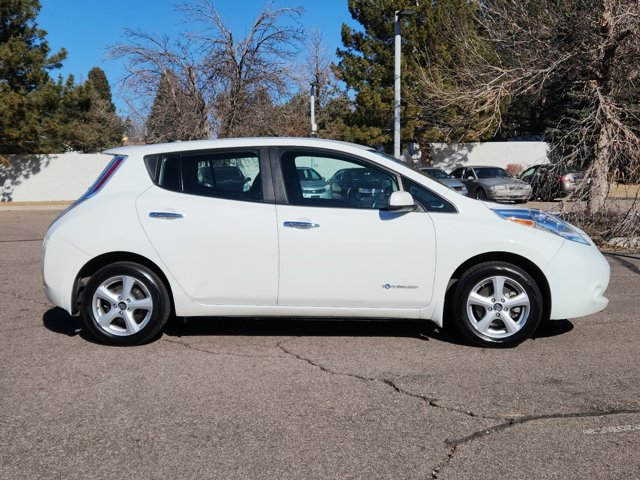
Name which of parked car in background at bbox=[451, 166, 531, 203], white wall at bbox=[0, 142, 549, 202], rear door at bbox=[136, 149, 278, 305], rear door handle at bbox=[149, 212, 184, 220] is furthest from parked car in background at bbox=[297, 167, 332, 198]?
white wall at bbox=[0, 142, 549, 202]

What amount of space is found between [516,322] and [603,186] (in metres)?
8.37

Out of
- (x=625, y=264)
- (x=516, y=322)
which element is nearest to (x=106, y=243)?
(x=516, y=322)

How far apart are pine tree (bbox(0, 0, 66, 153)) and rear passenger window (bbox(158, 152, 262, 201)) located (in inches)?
853

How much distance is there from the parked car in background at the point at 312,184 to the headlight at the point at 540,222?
1.48m

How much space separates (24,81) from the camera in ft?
86.2

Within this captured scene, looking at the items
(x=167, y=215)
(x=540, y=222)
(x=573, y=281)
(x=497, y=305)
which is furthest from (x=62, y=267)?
(x=573, y=281)

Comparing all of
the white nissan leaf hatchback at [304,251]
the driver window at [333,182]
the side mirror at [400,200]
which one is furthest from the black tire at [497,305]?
the driver window at [333,182]

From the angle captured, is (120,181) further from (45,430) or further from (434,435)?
(434,435)

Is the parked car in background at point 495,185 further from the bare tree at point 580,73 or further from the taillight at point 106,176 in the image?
the taillight at point 106,176

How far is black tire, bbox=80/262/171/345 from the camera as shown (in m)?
5.52

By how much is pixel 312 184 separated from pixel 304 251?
609 millimetres

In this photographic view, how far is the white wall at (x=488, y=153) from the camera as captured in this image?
33.9m

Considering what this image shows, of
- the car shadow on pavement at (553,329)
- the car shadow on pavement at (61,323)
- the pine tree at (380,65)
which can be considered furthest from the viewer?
the pine tree at (380,65)

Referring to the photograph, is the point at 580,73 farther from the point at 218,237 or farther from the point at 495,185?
the point at 495,185
